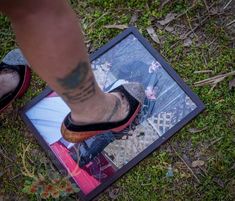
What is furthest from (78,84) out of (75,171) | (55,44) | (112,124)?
(75,171)

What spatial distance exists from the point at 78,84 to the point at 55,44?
0.20m

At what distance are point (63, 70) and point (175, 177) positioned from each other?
0.75 metres

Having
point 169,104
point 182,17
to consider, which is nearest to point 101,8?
point 182,17

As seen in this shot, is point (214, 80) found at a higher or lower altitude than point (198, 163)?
higher

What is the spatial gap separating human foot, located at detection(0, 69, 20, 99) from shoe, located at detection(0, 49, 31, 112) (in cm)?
1

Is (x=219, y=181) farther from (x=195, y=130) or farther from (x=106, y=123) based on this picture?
(x=106, y=123)

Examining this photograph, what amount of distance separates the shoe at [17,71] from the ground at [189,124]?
0.14 feet

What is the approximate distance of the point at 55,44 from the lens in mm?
1036

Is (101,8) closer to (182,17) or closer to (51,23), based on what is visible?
(182,17)

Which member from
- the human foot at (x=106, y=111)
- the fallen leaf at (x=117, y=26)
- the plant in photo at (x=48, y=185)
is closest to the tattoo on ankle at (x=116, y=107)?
the human foot at (x=106, y=111)

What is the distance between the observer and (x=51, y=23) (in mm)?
997

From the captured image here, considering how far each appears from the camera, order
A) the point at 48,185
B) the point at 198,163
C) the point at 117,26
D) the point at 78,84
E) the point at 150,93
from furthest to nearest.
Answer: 1. the point at 117,26
2. the point at 150,93
3. the point at 198,163
4. the point at 48,185
5. the point at 78,84

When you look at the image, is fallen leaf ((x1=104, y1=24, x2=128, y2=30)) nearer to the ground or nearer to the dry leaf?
the ground

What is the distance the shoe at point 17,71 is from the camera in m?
1.78
